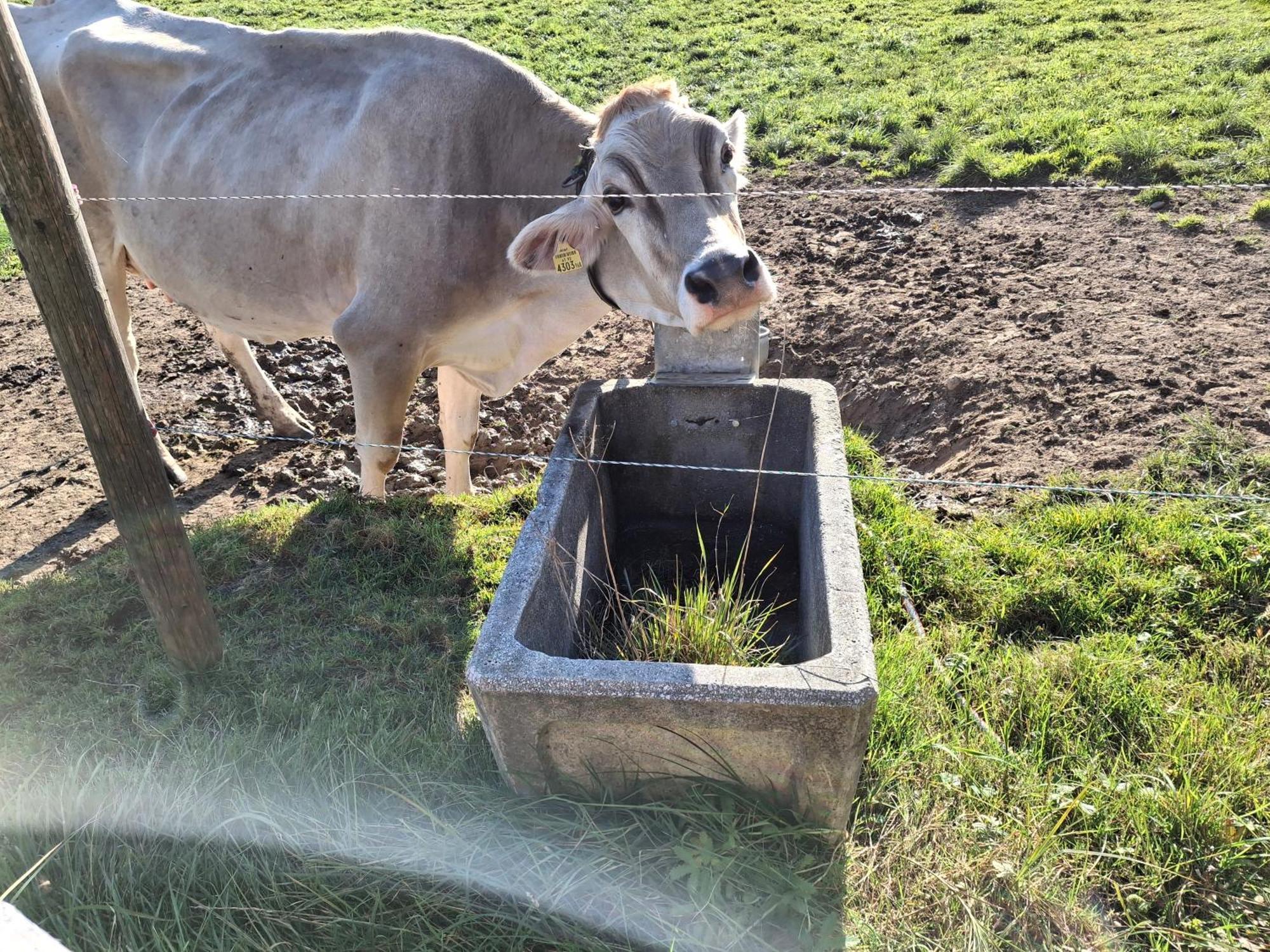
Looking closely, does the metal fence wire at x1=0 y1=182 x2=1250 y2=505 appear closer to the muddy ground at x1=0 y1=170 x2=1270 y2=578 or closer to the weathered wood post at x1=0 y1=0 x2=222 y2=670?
the muddy ground at x1=0 y1=170 x2=1270 y2=578

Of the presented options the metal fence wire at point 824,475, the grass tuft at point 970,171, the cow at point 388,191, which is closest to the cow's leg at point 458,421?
the cow at point 388,191

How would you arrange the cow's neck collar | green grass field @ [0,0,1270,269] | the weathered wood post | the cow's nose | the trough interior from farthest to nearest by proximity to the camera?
green grass field @ [0,0,1270,269], the cow's neck collar, the trough interior, the cow's nose, the weathered wood post

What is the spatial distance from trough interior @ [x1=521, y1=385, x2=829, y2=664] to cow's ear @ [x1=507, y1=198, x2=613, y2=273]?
0.53 meters

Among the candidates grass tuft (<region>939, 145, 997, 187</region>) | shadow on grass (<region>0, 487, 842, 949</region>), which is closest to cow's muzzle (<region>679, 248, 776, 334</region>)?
shadow on grass (<region>0, 487, 842, 949</region>)

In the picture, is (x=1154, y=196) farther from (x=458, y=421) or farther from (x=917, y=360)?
(x=458, y=421)

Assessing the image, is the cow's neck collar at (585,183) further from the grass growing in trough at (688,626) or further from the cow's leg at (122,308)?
the cow's leg at (122,308)

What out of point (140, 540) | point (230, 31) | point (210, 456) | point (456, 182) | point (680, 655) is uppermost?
point (230, 31)

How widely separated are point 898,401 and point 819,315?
102 centimetres

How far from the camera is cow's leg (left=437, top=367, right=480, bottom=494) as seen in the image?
4742 mm

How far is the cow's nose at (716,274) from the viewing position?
2.88 metres

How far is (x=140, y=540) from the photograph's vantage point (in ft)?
9.19

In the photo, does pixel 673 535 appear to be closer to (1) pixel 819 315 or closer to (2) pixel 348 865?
(2) pixel 348 865

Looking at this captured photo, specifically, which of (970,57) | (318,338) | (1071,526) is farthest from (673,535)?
(970,57)

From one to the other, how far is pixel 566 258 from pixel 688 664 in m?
1.85
